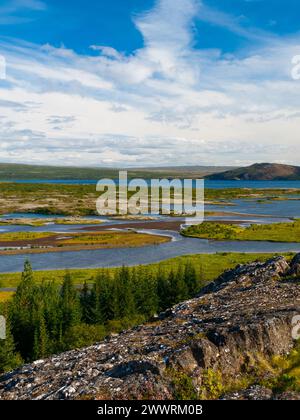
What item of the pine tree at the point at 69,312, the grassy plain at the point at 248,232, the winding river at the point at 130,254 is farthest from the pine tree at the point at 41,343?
the grassy plain at the point at 248,232

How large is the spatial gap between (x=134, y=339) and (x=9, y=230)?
12582 cm

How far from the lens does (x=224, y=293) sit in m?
36.3

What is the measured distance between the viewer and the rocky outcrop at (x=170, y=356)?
2048cm

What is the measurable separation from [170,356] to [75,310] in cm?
3473

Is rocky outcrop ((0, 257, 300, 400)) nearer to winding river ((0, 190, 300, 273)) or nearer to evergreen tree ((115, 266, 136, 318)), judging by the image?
evergreen tree ((115, 266, 136, 318))

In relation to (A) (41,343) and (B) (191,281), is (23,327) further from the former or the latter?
(B) (191,281)

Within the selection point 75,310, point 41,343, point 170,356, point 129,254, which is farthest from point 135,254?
point 170,356

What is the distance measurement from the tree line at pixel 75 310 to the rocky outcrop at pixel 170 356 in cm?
1967

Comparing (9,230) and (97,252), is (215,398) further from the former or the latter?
(9,230)

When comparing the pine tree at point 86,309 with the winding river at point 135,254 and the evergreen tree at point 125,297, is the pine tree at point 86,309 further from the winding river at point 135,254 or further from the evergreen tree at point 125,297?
the winding river at point 135,254

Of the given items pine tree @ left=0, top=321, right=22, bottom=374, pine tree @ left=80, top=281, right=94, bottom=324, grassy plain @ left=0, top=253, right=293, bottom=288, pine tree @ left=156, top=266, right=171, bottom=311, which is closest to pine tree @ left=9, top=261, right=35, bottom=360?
pine tree @ left=0, top=321, right=22, bottom=374

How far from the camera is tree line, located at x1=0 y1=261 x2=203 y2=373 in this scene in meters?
48.2

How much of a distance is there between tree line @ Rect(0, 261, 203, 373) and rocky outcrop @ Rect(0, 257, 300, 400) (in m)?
19.7
